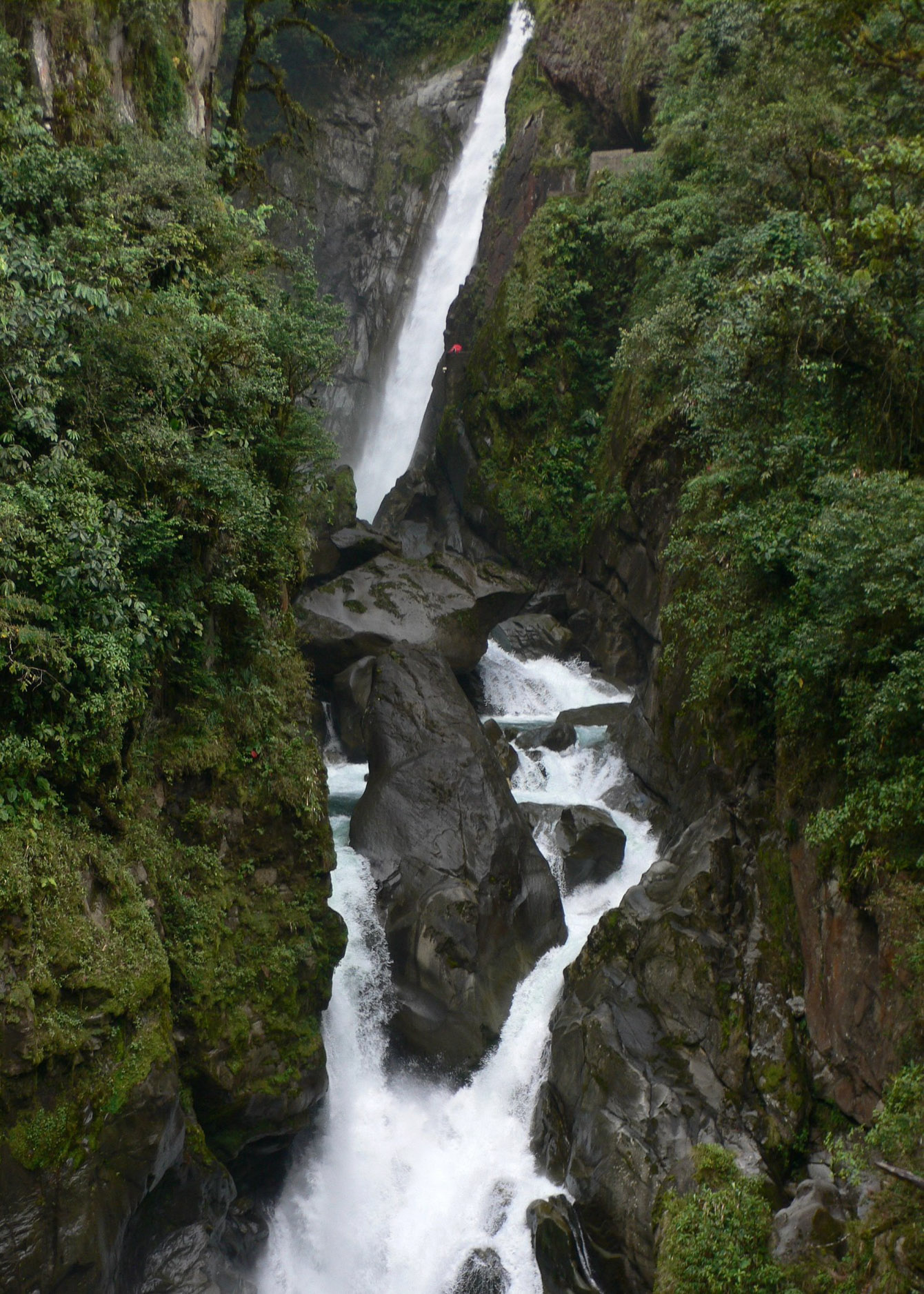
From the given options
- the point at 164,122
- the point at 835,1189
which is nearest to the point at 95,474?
the point at 164,122

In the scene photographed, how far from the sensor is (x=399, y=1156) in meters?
10.0

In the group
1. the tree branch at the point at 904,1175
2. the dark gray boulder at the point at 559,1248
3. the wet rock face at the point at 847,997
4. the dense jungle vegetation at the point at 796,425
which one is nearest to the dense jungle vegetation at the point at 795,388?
the dense jungle vegetation at the point at 796,425

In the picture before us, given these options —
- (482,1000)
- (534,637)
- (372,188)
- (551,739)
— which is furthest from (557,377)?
(482,1000)

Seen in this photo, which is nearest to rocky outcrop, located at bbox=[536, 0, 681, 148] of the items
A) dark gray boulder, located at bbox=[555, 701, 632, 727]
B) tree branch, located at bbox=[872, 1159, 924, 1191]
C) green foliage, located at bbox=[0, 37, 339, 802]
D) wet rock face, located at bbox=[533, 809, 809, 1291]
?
dark gray boulder, located at bbox=[555, 701, 632, 727]

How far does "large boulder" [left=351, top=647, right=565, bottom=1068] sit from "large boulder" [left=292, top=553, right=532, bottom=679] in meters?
2.59

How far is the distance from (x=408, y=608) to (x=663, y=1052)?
10.9 meters

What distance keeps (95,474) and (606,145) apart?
73.3 ft

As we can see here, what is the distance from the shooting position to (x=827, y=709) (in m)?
8.53

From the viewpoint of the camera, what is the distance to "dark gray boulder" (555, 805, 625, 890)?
43.6ft

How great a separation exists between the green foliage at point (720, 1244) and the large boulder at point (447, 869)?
4113 mm

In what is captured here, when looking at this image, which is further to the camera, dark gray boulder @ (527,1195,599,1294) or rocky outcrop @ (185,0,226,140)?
rocky outcrop @ (185,0,226,140)

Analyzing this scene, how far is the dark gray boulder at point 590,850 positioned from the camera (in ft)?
43.6

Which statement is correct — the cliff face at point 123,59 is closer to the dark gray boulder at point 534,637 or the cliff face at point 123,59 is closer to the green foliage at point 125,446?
the green foliage at point 125,446

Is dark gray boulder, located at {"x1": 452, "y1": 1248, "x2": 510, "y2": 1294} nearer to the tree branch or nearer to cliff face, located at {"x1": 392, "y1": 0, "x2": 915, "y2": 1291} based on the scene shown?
cliff face, located at {"x1": 392, "y1": 0, "x2": 915, "y2": 1291}
